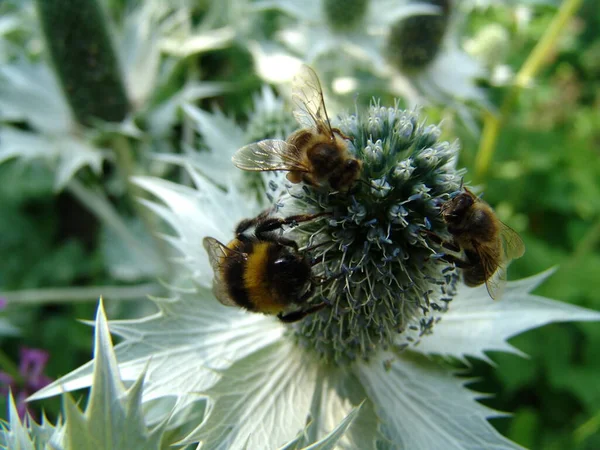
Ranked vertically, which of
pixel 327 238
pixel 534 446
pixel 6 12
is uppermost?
pixel 6 12

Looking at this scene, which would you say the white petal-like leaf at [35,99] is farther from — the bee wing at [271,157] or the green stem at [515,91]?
the green stem at [515,91]

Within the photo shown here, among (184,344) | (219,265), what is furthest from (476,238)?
(184,344)

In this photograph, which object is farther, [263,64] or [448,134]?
[448,134]

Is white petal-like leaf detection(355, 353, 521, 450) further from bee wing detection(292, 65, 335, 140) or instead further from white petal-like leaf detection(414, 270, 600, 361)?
bee wing detection(292, 65, 335, 140)

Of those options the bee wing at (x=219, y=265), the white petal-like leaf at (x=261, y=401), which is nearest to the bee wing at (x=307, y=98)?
the bee wing at (x=219, y=265)

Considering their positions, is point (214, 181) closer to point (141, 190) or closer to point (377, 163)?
point (141, 190)

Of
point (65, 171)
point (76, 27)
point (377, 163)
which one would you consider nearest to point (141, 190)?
point (65, 171)

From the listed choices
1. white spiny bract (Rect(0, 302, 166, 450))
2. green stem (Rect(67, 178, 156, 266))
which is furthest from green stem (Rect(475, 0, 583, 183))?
white spiny bract (Rect(0, 302, 166, 450))
